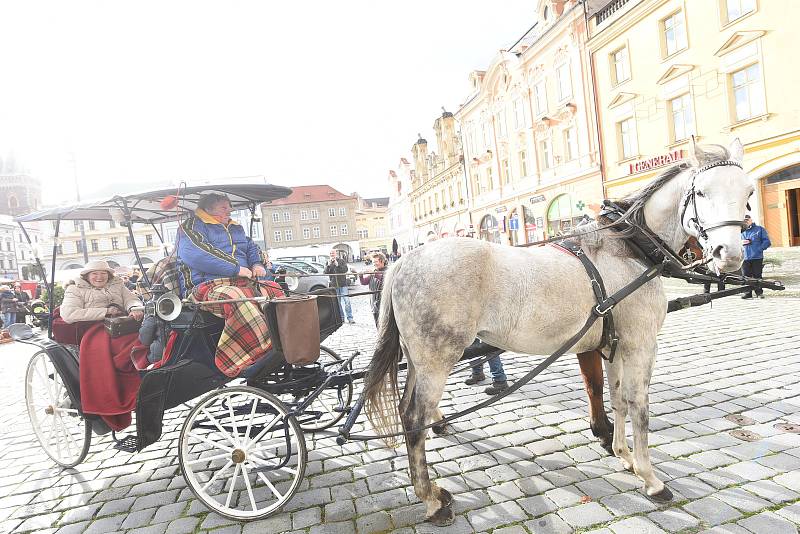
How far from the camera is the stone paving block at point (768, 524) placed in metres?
2.46

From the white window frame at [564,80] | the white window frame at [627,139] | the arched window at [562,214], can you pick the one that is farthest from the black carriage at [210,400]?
the white window frame at [564,80]

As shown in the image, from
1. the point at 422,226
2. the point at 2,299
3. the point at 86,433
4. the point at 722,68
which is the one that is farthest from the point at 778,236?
the point at 422,226

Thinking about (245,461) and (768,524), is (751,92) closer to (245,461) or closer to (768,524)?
(768,524)

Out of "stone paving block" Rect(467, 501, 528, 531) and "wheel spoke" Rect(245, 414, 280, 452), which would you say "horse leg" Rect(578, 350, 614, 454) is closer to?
"stone paving block" Rect(467, 501, 528, 531)

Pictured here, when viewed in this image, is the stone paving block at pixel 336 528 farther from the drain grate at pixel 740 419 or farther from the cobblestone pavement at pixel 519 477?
the drain grate at pixel 740 419

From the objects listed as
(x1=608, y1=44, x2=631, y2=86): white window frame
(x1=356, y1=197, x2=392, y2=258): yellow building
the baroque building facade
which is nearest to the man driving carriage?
(x1=608, y1=44, x2=631, y2=86): white window frame

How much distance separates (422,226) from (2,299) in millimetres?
36767

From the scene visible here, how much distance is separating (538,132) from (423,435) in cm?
2462

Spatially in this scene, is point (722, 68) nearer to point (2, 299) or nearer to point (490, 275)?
point (490, 275)

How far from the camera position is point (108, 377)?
360cm

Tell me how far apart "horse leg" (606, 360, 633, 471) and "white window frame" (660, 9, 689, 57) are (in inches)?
681

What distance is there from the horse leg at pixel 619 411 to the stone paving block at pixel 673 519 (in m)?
0.52

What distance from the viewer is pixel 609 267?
3.13 metres

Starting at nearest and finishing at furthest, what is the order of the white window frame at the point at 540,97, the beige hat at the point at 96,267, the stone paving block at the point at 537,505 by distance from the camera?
the stone paving block at the point at 537,505 → the beige hat at the point at 96,267 → the white window frame at the point at 540,97
